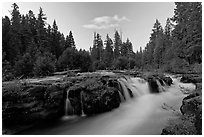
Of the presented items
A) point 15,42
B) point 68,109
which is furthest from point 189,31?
point 15,42

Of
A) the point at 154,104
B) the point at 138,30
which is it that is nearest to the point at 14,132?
the point at 154,104

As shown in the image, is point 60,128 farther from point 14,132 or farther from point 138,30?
point 138,30

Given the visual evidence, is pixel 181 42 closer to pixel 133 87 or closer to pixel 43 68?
pixel 133 87

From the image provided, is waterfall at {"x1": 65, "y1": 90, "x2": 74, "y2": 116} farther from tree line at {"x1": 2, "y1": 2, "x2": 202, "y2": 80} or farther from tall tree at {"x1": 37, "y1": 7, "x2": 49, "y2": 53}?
tall tree at {"x1": 37, "y1": 7, "x2": 49, "y2": 53}

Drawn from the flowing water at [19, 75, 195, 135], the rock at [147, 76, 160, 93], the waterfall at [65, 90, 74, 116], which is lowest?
the flowing water at [19, 75, 195, 135]

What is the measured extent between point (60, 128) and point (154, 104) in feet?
17.6

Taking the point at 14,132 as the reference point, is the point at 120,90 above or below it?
above

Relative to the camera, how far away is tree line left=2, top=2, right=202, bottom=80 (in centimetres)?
1366

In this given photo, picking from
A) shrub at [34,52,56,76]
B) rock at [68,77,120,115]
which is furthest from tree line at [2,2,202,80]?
rock at [68,77,120,115]

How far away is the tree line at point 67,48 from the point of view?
1366 cm

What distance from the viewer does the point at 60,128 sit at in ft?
20.6

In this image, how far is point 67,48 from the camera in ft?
76.4

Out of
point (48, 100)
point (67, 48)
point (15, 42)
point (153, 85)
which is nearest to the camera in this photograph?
point (48, 100)

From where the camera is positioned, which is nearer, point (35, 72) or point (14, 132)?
point (14, 132)
